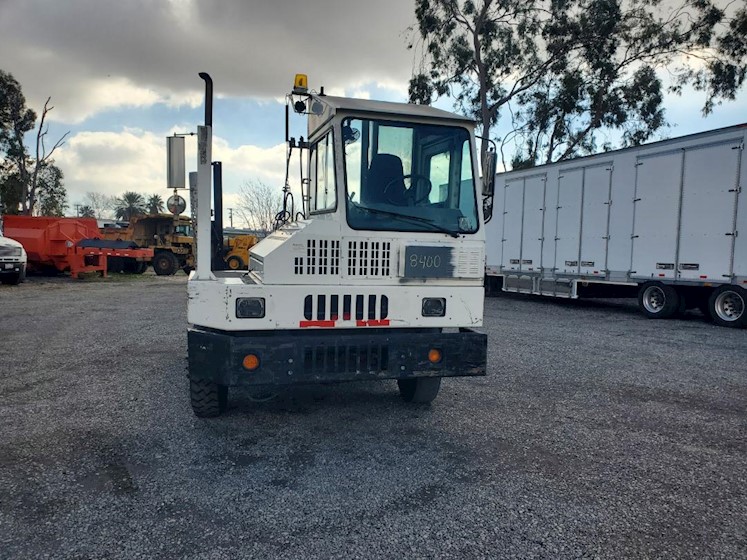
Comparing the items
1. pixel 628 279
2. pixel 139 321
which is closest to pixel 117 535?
pixel 139 321

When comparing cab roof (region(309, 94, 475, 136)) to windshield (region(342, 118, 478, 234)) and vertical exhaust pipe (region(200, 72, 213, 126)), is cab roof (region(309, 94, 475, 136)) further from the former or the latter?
vertical exhaust pipe (region(200, 72, 213, 126))

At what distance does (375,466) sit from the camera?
3914 mm

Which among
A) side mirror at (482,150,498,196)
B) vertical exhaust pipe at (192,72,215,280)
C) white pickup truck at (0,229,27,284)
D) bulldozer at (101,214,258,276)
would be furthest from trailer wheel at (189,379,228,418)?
bulldozer at (101,214,258,276)

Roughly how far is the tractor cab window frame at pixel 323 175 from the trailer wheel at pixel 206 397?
174cm

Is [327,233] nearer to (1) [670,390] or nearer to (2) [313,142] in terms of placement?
(2) [313,142]

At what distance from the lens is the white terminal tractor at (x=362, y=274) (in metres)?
4.07

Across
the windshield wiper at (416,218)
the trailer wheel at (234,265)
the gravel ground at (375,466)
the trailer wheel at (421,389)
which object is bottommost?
the gravel ground at (375,466)

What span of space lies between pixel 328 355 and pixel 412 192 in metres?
1.49

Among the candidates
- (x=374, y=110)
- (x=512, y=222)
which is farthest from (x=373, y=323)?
(x=512, y=222)

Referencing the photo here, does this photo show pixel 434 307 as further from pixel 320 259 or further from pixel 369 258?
pixel 320 259

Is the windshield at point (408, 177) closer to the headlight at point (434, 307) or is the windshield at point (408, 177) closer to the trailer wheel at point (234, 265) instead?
the headlight at point (434, 307)

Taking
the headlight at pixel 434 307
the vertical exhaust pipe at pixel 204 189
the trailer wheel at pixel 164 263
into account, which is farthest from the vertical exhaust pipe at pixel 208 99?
the trailer wheel at pixel 164 263

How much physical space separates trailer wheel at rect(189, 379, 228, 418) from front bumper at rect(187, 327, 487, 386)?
329 mm

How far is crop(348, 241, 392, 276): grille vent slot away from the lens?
13.9 feet
